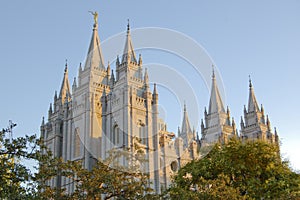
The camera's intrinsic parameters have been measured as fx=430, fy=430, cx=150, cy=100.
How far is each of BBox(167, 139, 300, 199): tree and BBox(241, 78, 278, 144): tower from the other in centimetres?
3654

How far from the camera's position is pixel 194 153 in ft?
155

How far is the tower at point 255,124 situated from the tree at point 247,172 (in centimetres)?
3654

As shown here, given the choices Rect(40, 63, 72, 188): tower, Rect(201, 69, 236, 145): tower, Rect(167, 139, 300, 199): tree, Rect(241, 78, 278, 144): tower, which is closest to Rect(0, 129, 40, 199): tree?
Rect(167, 139, 300, 199): tree

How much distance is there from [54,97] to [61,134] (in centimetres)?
663

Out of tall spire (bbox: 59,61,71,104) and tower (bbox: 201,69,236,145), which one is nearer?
tall spire (bbox: 59,61,71,104)

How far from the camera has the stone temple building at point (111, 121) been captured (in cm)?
4084

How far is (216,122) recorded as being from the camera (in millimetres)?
57156

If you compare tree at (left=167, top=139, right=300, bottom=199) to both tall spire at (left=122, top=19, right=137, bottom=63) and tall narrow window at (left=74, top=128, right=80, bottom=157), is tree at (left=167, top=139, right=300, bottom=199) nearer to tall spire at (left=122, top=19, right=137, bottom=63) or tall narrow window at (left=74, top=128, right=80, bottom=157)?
tall narrow window at (left=74, top=128, right=80, bottom=157)

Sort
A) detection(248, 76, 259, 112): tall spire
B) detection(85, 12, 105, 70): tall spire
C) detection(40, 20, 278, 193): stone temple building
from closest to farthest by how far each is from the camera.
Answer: detection(40, 20, 278, 193): stone temple building, detection(85, 12, 105, 70): tall spire, detection(248, 76, 259, 112): tall spire

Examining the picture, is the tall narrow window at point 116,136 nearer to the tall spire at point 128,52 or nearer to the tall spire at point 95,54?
the tall spire at point 128,52

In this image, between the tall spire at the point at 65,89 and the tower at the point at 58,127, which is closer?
the tower at the point at 58,127

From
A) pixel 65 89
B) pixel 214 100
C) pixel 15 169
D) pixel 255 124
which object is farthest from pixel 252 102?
pixel 15 169

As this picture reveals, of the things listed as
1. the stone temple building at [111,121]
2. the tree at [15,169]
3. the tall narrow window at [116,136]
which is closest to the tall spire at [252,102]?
the stone temple building at [111,121]

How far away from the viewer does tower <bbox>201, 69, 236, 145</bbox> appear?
55.5 m
